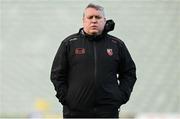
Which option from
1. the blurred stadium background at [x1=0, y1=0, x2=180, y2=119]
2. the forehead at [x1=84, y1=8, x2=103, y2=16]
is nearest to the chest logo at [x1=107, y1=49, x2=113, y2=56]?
the forehead at [x1=84, y1=8, x2=103, y2=16]

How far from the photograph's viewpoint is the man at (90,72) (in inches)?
196

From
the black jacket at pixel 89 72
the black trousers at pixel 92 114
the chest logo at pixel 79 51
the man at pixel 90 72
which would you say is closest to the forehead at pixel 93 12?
the man at pixel 90 72

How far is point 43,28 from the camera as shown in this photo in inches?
375

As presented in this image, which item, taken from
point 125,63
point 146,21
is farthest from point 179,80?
point 125,63

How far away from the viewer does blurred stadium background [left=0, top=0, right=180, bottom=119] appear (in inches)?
373

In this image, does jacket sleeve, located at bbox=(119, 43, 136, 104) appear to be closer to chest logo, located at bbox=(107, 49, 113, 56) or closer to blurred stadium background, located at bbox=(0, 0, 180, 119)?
chest logo, located at bbox=(107, 49, 113, 56)

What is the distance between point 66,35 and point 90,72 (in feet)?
14.9

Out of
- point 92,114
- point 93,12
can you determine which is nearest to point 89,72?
point 92,114

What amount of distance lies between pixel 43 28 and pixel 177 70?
199 centimetres

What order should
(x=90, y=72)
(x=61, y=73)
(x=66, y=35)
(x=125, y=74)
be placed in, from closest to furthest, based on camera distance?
(x=90, y=72)
(x=61, y=73)
(x=125, y=74)
(x=66, y=35)

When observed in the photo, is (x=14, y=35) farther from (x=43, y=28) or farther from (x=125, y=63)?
(x=125, y=63)

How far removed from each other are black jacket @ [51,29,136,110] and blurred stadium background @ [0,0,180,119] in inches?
170

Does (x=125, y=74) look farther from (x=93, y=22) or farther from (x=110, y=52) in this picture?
(x=93, y=22)

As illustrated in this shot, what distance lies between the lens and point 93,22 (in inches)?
199
